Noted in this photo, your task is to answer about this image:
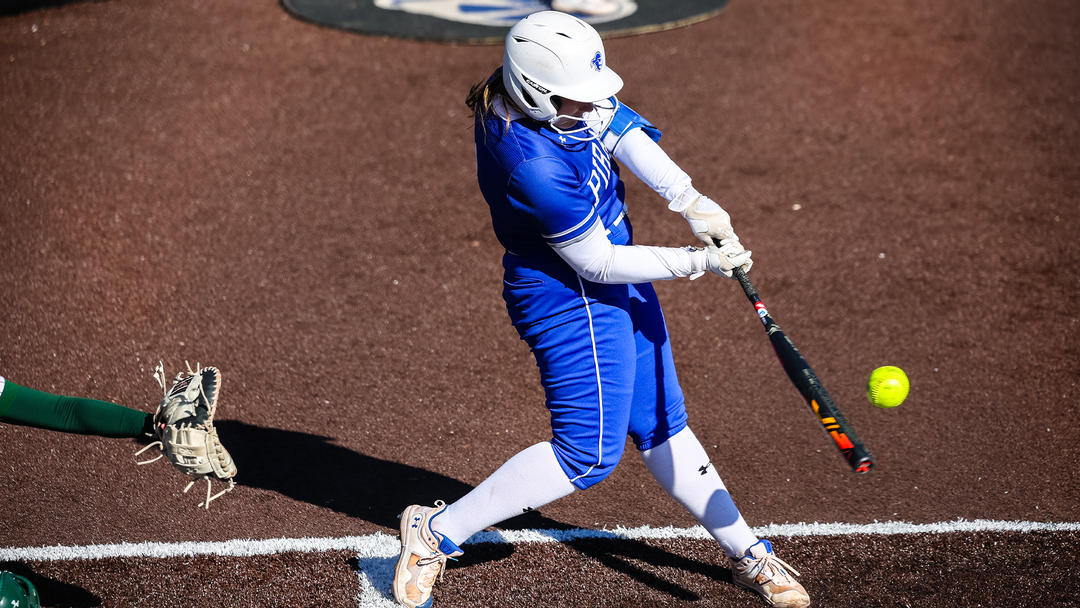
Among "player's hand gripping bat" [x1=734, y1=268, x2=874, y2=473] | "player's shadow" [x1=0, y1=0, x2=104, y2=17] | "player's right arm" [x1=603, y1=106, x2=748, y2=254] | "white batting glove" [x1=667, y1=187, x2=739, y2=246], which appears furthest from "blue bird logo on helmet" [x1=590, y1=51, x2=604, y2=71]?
"player's shadow" [x1=0, y1=0, x2=104, y2=17]

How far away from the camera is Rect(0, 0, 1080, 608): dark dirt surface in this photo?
3.20m

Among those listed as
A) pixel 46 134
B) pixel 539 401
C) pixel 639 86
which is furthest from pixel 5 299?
pixel 639 86

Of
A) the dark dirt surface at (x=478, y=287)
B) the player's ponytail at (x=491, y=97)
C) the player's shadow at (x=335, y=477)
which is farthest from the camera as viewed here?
the player's shadow at (x=335, y=477)

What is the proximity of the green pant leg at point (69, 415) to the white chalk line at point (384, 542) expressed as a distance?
20.5 inches

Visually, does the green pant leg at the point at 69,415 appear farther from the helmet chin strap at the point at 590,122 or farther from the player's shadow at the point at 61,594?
the helmet chin strap at the point at 590,122

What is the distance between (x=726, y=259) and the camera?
8.64 feet

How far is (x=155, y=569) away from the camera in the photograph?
307 centimetres

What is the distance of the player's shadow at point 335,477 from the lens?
3367 millimetres

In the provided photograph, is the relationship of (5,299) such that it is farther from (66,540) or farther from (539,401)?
(539,401)

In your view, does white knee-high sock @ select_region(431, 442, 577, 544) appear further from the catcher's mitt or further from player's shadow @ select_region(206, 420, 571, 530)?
the catcher's mitt

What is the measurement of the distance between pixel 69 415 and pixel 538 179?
70.5 inches

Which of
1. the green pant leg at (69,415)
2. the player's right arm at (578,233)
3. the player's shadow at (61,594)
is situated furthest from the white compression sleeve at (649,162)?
the player's shadow at (61,594)

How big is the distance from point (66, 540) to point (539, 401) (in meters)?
1.96

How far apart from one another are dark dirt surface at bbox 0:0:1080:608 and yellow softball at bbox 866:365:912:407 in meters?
0.51
